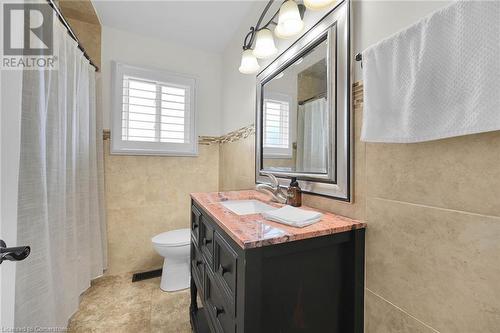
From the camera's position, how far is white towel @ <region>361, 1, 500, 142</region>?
499 mm

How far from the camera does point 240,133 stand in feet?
6.28

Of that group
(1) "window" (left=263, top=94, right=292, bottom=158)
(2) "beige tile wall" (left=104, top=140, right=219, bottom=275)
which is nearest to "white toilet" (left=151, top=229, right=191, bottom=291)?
(2) "beige tile wall" (left=104, top=140, right=219, bottom=275)

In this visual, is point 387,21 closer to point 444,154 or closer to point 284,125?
point 444,154

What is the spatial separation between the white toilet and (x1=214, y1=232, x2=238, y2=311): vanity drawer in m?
0.97

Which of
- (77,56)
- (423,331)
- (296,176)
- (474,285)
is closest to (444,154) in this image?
(474,285)

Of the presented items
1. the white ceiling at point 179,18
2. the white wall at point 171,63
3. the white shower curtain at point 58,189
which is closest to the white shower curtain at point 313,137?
the white ceiling at point 179,18

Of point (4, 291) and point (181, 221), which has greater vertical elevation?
point (4, 291)

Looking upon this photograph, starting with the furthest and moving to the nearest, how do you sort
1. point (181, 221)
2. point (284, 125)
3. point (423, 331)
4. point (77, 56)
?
1. point (181, 221)
2. point (77, 56)
3. point (284, 125)
4. point (423, 331)

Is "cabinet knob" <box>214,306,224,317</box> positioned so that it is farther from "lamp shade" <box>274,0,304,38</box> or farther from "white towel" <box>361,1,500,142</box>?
"lamp shade" <box>274,0,304,38</box>

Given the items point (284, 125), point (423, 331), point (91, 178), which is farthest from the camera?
point (91, 178)

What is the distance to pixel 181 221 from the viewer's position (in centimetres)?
228

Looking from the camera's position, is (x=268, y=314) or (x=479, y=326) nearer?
(x=479, y=326)

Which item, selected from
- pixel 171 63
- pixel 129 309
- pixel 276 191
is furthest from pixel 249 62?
pixel 129 309

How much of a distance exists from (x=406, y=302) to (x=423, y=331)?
0.08 meters
